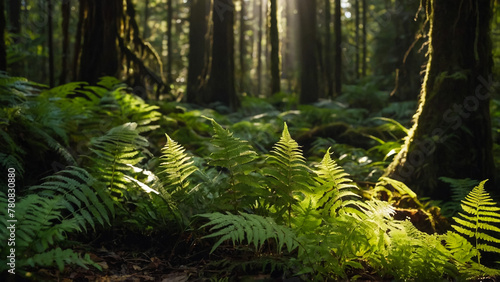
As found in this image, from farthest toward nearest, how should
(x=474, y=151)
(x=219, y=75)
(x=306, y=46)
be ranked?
1. (x=306, y=46)
2. (x=219, y=75)
3. (x=474, y=151)

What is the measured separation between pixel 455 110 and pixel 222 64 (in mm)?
8648

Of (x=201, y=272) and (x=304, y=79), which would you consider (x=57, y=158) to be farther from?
(x=304, y=79)

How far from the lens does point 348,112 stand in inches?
452

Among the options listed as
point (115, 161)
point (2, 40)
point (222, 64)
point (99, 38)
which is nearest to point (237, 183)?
point (115, 161)

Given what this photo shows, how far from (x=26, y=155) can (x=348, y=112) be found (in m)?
9.35

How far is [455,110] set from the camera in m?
4.45

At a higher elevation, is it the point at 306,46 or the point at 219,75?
the point at 306,46

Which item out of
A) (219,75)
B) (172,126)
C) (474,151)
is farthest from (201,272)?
(219,75)

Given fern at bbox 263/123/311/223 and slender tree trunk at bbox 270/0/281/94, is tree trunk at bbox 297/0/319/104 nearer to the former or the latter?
slender tree trunk at bbox 270/0/281/94

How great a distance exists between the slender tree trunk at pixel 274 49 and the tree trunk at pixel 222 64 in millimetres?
2755

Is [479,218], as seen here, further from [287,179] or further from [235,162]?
[235,162]

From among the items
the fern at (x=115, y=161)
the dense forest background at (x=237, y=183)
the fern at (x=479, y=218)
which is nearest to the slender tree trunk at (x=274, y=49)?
the dense forest background at (x=237, y=183)

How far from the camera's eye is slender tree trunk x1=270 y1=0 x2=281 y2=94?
14.8 meters

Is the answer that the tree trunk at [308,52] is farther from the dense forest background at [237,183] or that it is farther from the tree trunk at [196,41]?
the dense forest background at [237,183]
